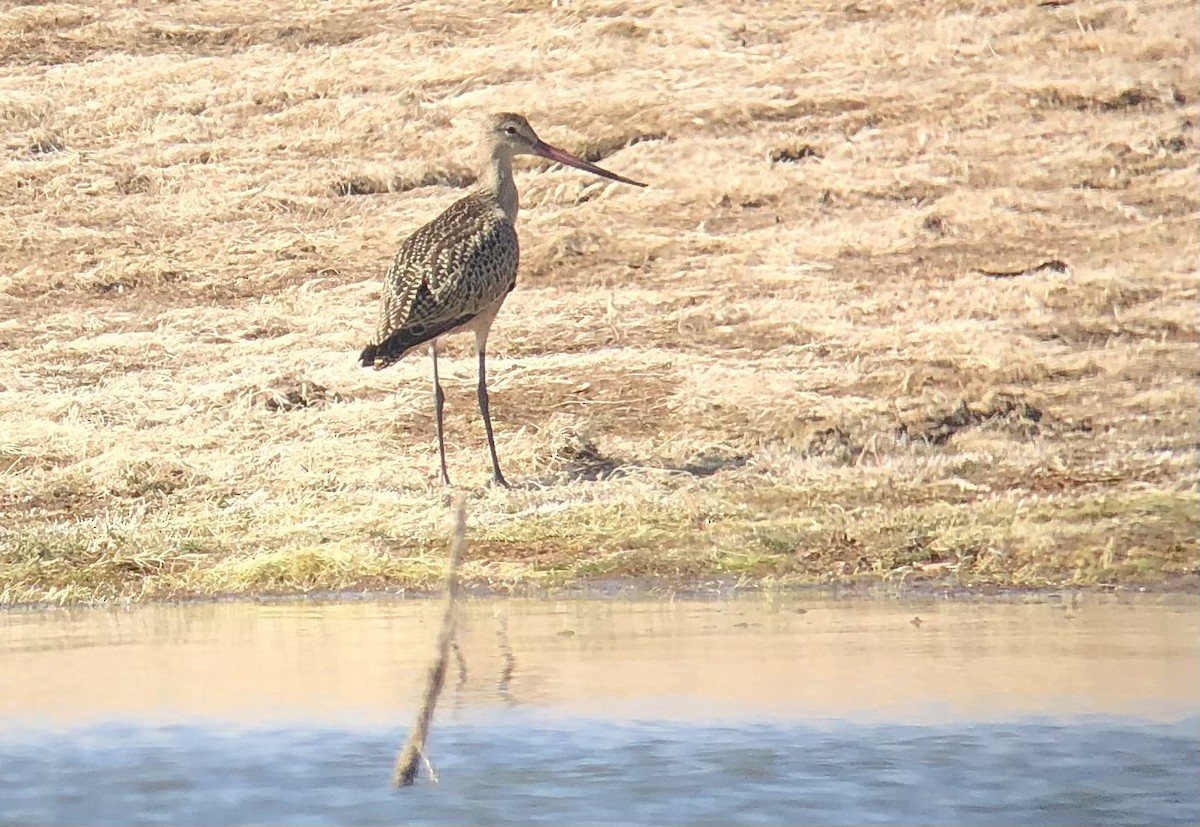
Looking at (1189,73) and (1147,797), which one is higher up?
(1189,73)

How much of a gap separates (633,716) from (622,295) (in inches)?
339

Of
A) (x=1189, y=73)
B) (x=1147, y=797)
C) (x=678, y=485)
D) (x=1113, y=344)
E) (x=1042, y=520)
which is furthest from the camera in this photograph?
(x=1189, y=73)

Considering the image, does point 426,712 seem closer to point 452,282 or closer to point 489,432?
point 489,432

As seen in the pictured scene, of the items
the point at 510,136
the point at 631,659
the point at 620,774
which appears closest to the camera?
the point at 620,774

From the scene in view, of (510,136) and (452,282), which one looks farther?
(510,136)

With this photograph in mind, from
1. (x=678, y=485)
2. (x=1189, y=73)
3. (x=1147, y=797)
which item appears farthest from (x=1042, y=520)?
(x=1189, y=73)

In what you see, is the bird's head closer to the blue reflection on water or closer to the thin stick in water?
the thin stick in water

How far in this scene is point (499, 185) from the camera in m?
13.2

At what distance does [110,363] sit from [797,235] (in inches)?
191

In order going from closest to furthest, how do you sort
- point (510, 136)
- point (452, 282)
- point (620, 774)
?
1. point (620, 774)
2. point (452, 282)
3. point (510, 136)

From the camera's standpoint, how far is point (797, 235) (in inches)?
649

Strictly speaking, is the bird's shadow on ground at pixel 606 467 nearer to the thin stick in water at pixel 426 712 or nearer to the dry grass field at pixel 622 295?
the dry grass field at pixel 622 295

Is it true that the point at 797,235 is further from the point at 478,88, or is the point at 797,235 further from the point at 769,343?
the point at 478,88

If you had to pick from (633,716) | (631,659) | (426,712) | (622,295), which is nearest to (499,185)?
(622,295)
